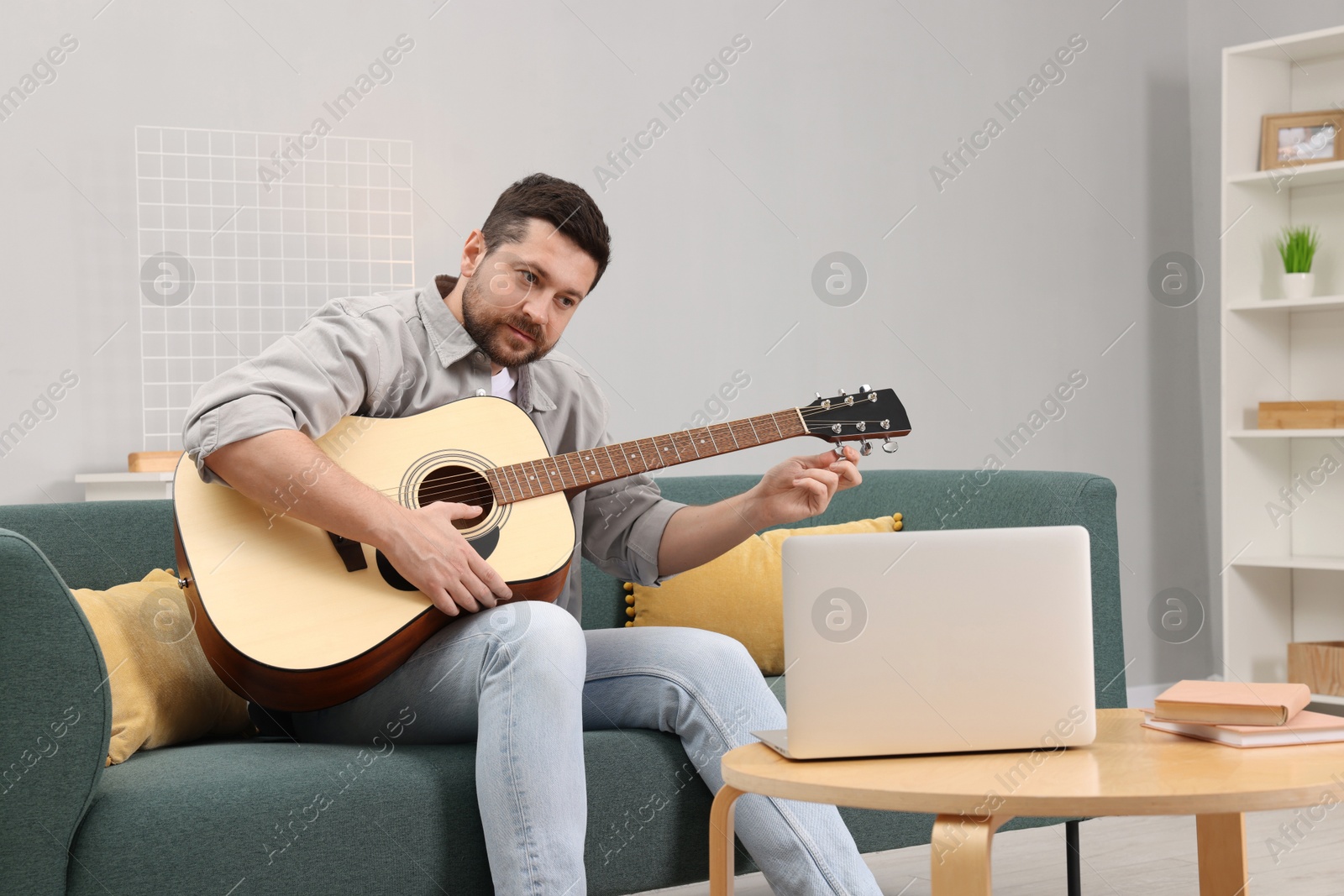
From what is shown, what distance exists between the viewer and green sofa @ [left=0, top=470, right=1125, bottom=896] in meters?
1.20

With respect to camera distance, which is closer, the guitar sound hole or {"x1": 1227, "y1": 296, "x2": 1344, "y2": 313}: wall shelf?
the guitar sound hole

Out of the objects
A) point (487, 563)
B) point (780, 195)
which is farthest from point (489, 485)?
point (780, 195)

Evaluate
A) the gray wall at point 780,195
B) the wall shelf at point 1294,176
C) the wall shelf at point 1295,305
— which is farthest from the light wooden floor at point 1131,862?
the wall shelf at point 1294,176

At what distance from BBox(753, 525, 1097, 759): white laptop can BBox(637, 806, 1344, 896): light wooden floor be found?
3.67ft

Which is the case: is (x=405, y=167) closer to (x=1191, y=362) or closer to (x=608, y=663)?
(x=608, y=663)

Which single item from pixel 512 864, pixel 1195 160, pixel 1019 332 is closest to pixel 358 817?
pixel 512 864

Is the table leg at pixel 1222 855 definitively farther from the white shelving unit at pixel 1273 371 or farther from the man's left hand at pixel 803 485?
the white shelving unit at pixel 1273 371

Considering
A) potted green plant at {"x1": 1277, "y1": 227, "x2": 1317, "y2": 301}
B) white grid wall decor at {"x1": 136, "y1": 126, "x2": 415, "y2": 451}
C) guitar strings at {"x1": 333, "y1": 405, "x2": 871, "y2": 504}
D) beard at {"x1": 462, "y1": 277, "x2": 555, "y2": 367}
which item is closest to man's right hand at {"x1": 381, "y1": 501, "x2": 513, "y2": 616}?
guitar strings at {"x1": 333, "y1": 405, "x2": 871, "y2": 504}

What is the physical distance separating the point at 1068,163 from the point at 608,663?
9.06 feet

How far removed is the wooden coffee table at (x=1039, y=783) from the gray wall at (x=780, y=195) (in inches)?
81.0

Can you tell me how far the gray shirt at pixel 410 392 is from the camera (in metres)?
1.44

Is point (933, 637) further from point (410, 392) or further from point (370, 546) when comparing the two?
point (410, 392)

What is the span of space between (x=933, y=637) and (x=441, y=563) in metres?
0.63

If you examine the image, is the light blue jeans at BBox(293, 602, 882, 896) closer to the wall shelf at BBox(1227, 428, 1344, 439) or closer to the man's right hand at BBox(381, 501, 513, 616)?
the man's right hand at BBox(381, 501, 513, 616)
